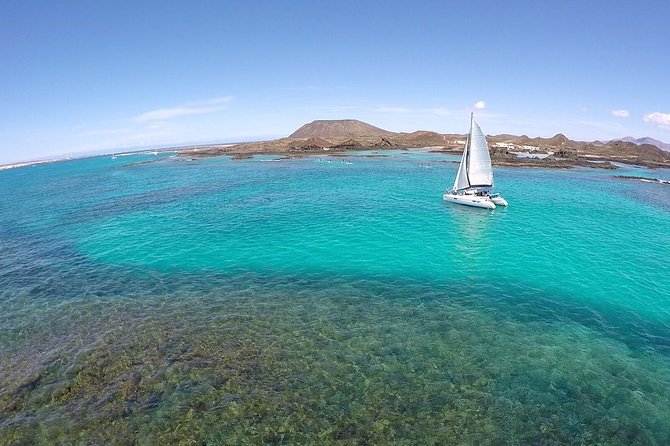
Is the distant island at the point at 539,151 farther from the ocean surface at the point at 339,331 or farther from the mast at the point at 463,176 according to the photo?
the ocean surface at the point at 339,331

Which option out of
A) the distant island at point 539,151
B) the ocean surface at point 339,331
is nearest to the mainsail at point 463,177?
the ocean surface at point 339,331

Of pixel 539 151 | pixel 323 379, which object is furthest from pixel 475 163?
pixel 539 151

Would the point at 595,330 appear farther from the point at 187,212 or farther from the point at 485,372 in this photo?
the point at 187,212

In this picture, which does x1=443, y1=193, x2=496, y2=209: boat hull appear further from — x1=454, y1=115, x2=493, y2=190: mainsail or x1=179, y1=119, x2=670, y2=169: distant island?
x1=179, y1=119, x2=670, y2=169: distant island

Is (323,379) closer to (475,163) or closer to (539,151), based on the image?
(475,163)

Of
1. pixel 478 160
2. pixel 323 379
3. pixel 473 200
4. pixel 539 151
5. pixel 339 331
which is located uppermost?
pixel 539 151
